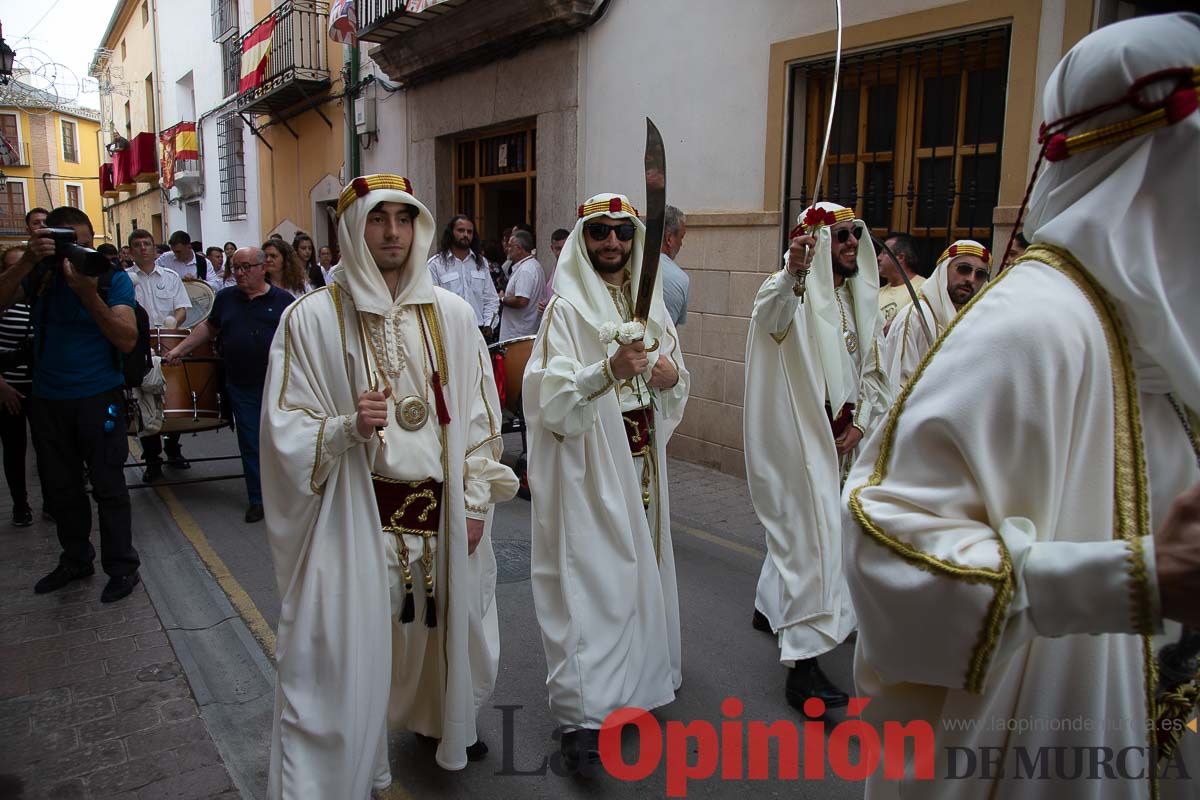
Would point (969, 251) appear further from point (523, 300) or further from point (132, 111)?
point (132, 111)

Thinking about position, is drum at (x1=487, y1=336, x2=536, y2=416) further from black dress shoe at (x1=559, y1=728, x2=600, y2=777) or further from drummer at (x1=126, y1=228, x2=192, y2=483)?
black dress shoe at (x1=559, y1=728, x2=600, y2=777)

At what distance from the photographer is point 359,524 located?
2.60m

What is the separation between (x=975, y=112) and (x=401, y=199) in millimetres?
4677

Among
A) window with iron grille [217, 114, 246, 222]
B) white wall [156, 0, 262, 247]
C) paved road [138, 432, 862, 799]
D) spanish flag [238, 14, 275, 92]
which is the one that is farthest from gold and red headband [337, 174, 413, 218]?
window with iron grille [217, 114, 246, 222]

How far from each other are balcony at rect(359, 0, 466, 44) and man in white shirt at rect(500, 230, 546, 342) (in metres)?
3.63

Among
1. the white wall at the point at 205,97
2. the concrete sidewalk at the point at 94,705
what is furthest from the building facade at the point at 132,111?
the concrete sidewalk at the point at 94,705

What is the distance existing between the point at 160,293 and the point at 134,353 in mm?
3593

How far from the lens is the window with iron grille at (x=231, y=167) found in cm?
1838

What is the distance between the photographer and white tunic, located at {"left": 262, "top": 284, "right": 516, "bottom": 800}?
2.51 meters

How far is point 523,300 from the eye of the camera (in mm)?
8438

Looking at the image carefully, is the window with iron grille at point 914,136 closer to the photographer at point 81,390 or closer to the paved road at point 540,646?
the paved road at point 540,646

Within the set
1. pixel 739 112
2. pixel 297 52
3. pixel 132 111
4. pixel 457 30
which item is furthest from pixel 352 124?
pixel 132 111

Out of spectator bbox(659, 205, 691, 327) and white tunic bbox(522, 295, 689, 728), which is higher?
spectator bbox(659, 205, 691, 327)

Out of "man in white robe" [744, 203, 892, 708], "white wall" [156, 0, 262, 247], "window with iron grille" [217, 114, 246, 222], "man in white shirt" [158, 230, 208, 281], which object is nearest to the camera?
"man in white robe" [744, 203, 892, 708]
